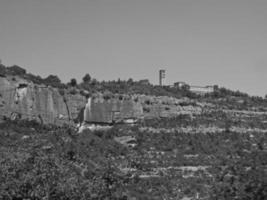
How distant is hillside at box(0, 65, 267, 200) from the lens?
37.2ft

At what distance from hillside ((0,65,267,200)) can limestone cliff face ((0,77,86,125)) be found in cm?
11

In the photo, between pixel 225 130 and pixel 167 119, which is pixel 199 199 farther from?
pixel 167 119

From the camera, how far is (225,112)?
156 feet

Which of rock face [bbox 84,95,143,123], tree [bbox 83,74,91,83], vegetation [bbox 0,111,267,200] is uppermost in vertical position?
tree [bbox 83,74,91,83]

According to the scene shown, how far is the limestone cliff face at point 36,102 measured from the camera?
43.4 metres

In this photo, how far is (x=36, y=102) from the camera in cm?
4475

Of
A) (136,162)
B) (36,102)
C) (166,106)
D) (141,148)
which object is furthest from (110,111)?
(136,162)

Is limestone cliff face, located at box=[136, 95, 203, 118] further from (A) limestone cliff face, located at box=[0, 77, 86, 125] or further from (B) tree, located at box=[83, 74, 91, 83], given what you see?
(B) tree, located at box=[83, 74, 91, 83]

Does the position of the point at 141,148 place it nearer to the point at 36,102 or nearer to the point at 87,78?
the point at 36,102

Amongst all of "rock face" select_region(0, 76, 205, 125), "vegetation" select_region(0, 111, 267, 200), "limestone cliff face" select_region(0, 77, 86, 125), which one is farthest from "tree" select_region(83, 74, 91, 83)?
"vegetation" select_region(0, 111, 267, 200)

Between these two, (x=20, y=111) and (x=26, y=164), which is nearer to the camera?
(x=26, y=164)

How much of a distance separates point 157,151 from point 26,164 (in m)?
23.5

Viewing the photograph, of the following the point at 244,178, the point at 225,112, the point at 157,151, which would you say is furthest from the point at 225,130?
the point at 244,178

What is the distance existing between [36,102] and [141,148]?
14.9 meters
